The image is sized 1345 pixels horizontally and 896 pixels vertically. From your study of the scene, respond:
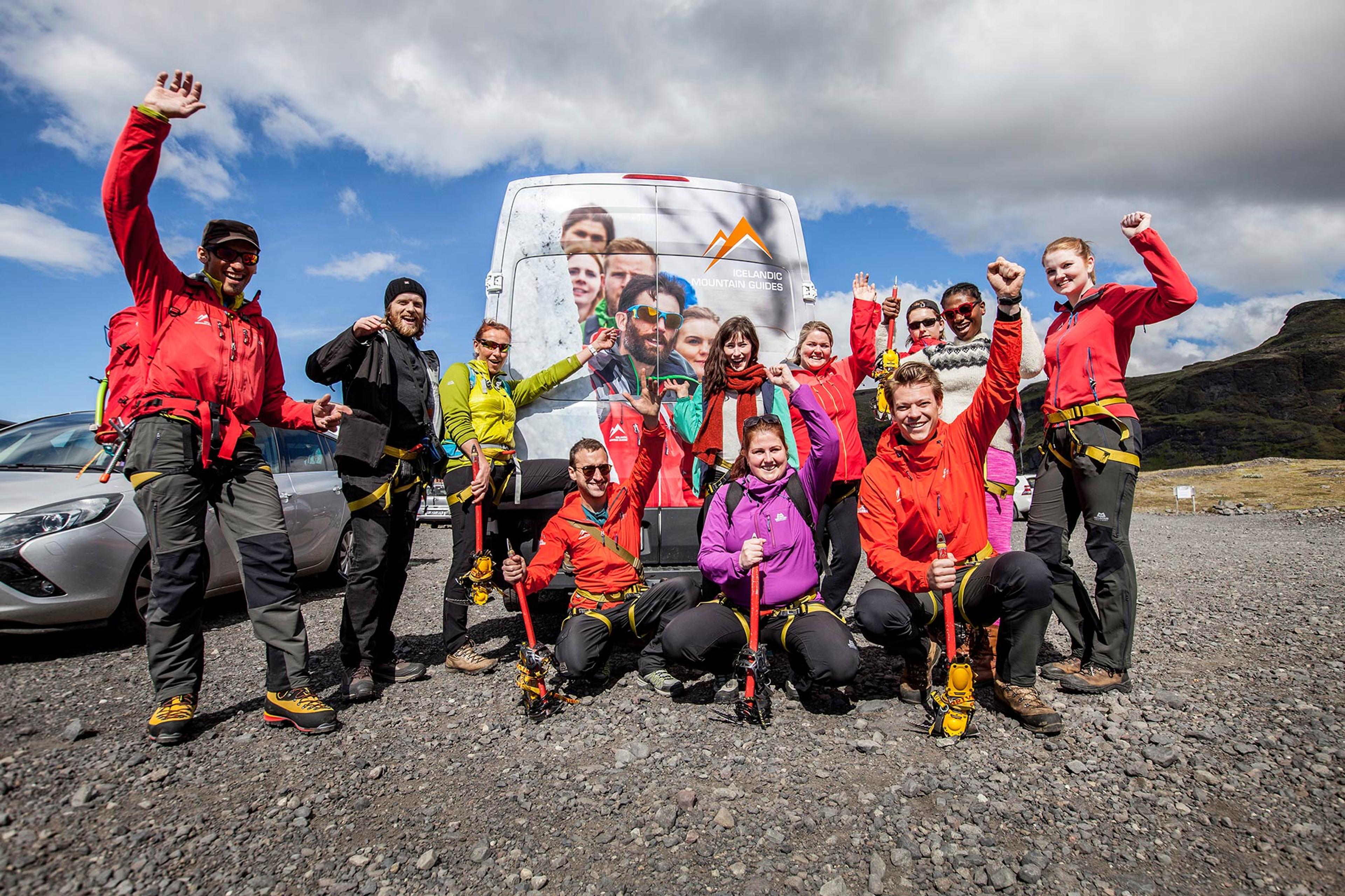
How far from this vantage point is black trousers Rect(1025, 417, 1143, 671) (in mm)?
3637

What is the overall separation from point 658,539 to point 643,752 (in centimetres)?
154

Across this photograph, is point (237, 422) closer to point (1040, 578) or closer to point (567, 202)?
point (567, 202)

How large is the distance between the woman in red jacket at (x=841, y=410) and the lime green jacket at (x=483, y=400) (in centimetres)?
146

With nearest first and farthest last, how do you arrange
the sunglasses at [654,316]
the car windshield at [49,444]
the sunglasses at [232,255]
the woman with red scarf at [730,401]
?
the sunglasses at [232,255]
the woman with red scarf at [730,401]
the sunglasses at [654,316]
the car windshield at [49,444]

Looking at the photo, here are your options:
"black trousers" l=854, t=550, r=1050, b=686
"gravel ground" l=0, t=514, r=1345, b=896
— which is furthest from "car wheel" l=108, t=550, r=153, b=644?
"black trousers" l=854, t=550, r=1050, b=686

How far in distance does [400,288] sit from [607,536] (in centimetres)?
191

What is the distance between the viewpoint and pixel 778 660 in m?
4.48

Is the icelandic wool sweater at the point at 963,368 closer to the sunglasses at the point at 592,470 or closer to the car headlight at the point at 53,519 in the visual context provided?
the sunglasses at the point at 592,470

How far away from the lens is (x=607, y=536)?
4.18m

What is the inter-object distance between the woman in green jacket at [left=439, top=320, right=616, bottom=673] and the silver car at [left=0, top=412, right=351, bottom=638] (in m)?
1.02

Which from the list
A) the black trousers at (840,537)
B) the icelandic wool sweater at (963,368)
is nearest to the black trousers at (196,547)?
the black trousers at (840,537)

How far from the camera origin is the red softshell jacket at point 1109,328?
354cm

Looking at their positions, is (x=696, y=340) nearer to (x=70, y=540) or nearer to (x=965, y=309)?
(x=965, y=309)

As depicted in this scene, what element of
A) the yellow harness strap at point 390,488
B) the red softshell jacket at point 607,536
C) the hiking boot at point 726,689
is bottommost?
the hiking boot at point 726,689
